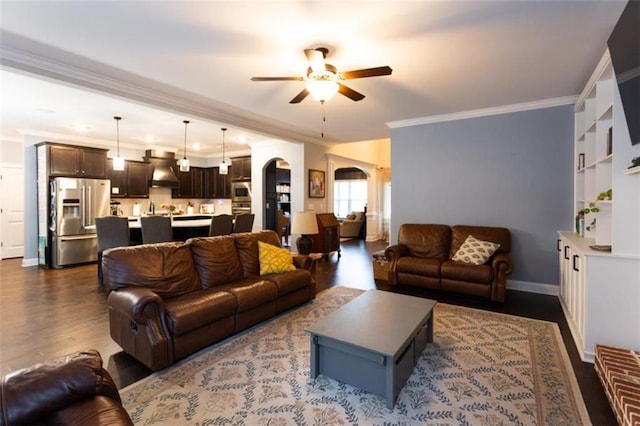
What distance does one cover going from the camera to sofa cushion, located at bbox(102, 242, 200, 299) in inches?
108

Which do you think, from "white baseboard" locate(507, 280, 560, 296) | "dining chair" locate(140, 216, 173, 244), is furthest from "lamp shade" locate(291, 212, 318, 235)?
"white baseboard" locate(507, 280, 560, 296)

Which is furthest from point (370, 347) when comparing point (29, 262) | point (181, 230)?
point (29, 262)

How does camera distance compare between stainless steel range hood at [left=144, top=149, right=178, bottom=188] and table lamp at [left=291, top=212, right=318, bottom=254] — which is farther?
stainless steel range hood at [left=144, top=149, right=178, bottom=188]

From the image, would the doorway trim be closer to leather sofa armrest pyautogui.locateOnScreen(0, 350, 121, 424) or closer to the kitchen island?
the kitchen island

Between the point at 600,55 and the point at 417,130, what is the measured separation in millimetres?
2682

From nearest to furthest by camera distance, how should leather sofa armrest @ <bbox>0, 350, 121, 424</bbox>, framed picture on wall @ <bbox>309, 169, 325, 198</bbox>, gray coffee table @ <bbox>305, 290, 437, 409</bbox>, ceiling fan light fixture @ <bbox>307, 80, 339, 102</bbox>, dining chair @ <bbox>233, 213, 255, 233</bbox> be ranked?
leather sofa armrest @ <bbox>0, 350, 121, 424</bbox> < gray coffee table @ <bbox>305, 290, 437, 409</bbox> < ceiling fan light fixture @ <bbox>307, 80, 339, 102</bbox> < dining chair @ <bbox>233, 213, 255, 233</bbox> < framed picture on wall @ <bbox>309, 169, 325, 198</bbox>

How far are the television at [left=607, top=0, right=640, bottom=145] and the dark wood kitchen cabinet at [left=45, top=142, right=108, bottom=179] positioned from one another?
8.31 meters

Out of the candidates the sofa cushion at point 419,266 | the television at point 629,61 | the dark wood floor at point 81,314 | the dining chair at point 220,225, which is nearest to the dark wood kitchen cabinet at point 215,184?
the dining chair at point 220,225

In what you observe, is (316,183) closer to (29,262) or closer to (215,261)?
(215,261)

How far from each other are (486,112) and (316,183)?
3729 mm

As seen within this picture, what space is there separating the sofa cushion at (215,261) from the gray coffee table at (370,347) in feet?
4.63

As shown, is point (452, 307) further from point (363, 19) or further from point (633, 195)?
point (363, 19)

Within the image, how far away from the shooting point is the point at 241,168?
332 inches

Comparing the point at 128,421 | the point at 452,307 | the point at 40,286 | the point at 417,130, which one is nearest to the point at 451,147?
the point at 417,130
